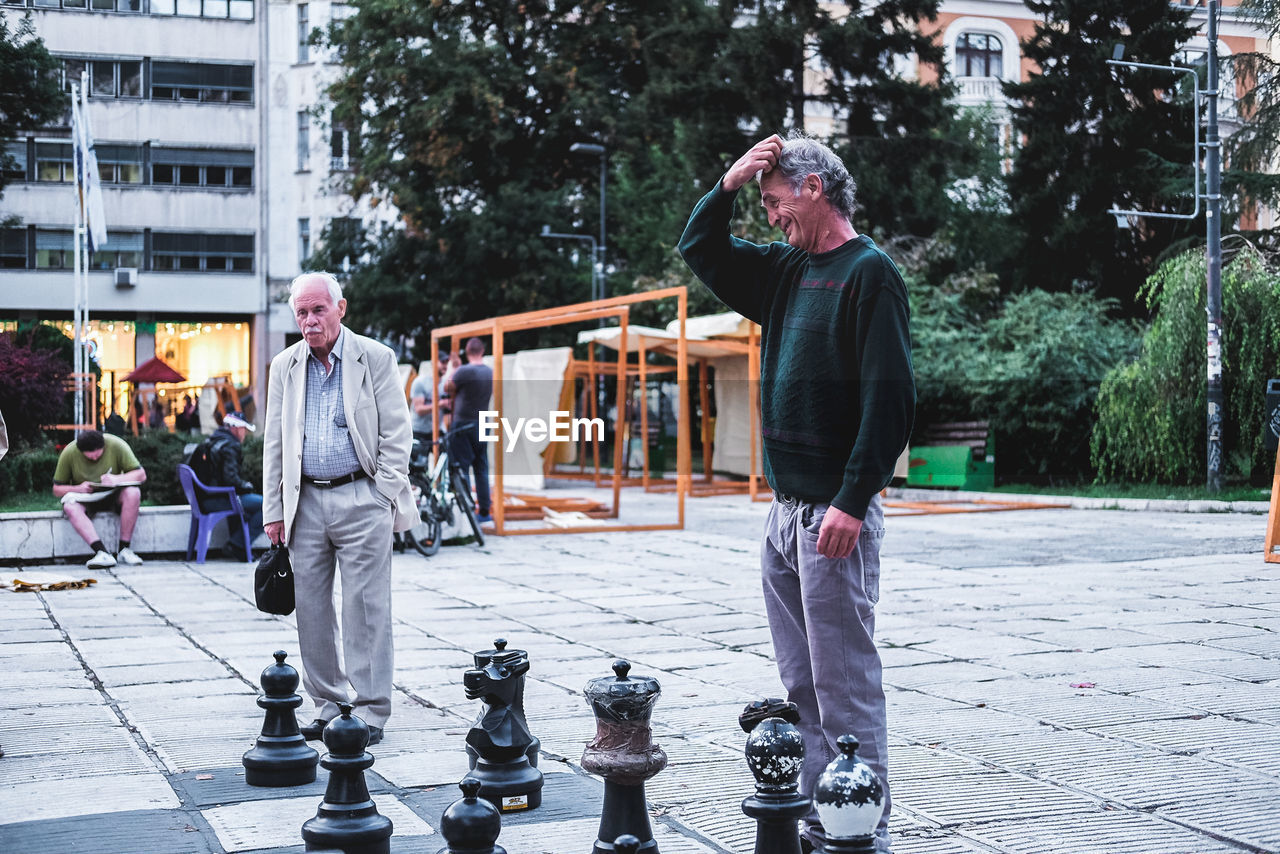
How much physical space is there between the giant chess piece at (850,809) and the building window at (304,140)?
163ft

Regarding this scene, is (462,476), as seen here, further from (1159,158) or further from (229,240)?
(229,240)

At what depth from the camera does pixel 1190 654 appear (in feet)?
24.4

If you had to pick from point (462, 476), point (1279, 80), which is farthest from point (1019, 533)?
point (1279, 80)

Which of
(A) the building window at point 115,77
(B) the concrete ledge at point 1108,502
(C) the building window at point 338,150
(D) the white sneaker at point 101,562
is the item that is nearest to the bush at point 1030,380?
(B) the concrete ledge at point 1108,502

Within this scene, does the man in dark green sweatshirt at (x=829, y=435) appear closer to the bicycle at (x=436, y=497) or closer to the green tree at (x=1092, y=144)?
the bicycle at (x=436, y=497)

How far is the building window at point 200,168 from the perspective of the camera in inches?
1906

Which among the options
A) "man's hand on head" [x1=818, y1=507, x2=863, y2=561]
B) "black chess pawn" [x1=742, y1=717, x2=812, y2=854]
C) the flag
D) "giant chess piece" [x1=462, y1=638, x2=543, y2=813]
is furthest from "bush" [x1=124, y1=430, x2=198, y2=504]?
"black chess pawn" [x1=742, y1=717, x2=812, y2=854]

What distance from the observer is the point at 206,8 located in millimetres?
48844

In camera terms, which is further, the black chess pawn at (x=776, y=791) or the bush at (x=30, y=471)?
the bush at (x=30, y=471)

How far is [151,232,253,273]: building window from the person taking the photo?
158 ft

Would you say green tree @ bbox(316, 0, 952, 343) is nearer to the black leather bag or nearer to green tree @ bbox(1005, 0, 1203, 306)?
green tree @ bbox(1005, 0, 1203, 306)

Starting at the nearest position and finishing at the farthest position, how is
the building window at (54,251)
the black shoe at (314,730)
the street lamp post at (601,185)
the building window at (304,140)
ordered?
the black shoe at (314,730)
the street lamp post at (601,185)
the building window at (54,251)
the building window at (304,140)

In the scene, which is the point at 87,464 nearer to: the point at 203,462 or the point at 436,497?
the point at 203,462

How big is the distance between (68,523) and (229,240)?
37286mm
